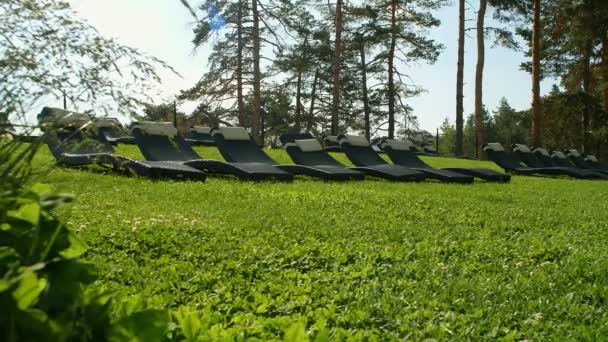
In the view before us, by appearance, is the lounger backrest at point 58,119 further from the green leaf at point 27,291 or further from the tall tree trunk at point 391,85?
the tall tree trunk at point 391,85

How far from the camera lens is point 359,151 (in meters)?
12.9

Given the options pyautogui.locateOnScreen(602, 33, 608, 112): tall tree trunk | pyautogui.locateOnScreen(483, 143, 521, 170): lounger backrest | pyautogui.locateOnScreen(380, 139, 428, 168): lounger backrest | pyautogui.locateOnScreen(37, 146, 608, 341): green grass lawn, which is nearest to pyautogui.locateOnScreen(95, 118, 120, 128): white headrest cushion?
pyautogui.locateOnScreen(37, 146, 608, 341): green grass lawn

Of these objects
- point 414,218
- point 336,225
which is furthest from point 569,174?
point 336,225

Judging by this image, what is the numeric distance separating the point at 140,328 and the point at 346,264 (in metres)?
2.82

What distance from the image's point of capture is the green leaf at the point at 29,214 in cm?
92

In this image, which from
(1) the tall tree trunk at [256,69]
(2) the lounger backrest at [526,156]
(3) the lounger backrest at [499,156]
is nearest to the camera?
(3) the lounger backrest at [499,156]

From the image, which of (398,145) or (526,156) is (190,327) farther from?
(526,156)

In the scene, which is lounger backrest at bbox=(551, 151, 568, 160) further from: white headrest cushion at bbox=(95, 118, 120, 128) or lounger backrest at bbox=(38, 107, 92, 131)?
lounger backrest at bbox=(38, 107, 92, 131)

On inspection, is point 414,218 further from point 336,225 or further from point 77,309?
point 77,309

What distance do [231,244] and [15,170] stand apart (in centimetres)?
295

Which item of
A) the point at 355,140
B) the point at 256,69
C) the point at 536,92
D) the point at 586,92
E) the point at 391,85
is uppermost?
the point at 391,85

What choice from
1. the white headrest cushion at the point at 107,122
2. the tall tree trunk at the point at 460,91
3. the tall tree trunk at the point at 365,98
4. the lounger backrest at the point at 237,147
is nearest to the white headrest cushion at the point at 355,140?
the lounger backrest at the point at 237,147

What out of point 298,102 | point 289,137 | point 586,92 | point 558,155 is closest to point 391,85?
point 298,102

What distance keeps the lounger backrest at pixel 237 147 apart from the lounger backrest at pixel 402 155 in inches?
136
